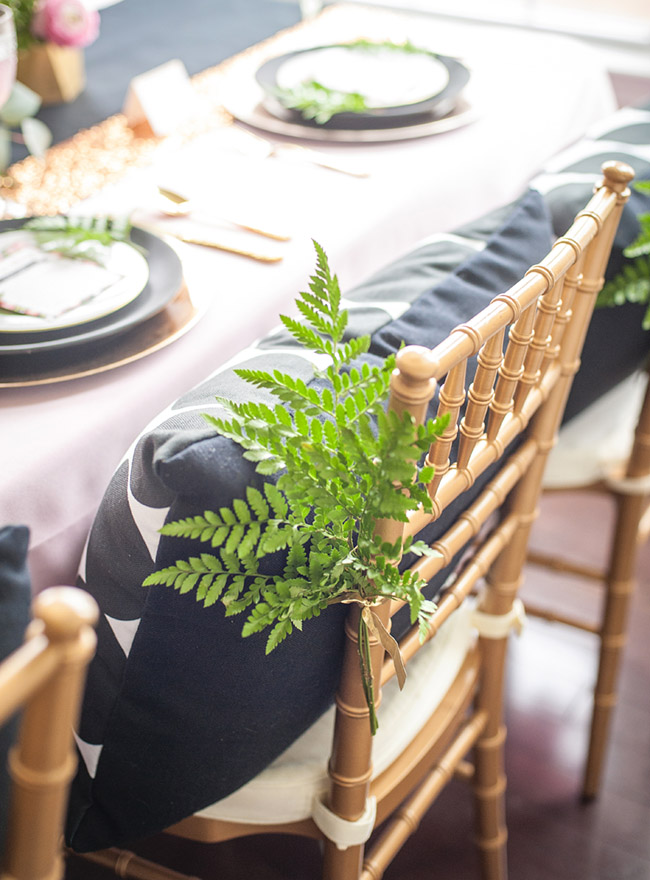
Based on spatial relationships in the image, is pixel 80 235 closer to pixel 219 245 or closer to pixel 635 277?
pixel 219 245

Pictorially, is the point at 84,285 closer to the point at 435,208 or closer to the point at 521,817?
the point at 435,208

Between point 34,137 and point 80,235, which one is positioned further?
point 34,137

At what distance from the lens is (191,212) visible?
3.63 feet

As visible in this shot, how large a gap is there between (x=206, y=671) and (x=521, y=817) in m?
0.99

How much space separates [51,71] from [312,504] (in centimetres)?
107

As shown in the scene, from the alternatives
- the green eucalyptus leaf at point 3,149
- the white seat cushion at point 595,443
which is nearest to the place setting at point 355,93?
the green eucalyptus leaf at point 3,149

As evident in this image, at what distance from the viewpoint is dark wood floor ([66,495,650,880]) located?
1.37 meters

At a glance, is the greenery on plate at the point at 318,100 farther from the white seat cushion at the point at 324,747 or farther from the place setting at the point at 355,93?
the white seat cushion at the point at 324,747

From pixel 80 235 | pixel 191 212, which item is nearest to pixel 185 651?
pixel 80 235

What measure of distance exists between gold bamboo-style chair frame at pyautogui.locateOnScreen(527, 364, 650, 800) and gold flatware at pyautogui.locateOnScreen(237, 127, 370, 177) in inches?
20.8

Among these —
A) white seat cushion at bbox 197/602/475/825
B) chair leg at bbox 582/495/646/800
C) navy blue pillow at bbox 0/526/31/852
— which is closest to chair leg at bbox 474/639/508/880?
white seat cushion at bbox 197/602/475/825

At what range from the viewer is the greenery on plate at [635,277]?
3.23 ft

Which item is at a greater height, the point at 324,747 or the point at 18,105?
the point at 18,105

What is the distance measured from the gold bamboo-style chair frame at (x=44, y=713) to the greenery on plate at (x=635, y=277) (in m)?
0.80
